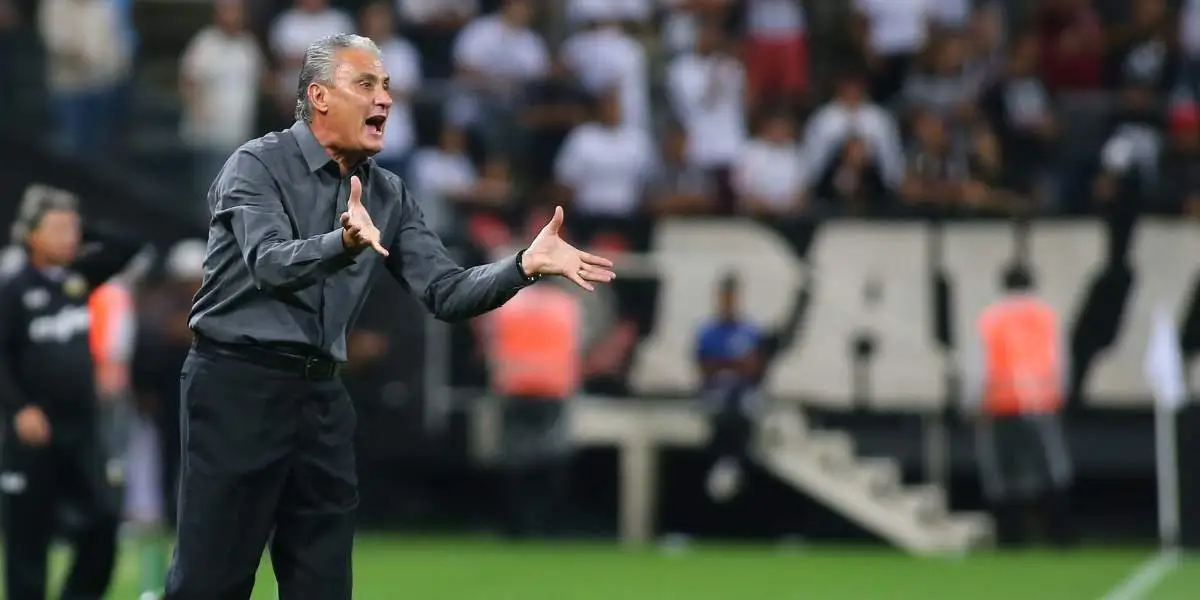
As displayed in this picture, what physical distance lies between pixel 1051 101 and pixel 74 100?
Result: 353 inches

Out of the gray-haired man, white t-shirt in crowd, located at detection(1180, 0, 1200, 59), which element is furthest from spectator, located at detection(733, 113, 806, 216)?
the gray-haired man

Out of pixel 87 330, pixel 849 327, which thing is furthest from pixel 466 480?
pixel 87 330

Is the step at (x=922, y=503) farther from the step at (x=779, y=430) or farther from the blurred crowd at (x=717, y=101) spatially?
the blurred crowd at (x=717, y=101)

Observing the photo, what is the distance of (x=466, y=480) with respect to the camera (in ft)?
62.8

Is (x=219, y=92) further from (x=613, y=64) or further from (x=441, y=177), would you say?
(x=613, y=64)

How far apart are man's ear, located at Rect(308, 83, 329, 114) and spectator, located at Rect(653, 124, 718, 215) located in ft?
39.8

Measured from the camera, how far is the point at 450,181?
735 inches

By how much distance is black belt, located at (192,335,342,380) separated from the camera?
21.9ft

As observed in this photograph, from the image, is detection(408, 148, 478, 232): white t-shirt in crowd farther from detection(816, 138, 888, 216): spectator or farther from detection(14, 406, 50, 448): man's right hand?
detection(14, 406, 50, 448): man's right hand

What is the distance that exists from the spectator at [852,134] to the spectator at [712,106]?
2.36ft

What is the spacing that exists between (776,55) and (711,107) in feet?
4.09

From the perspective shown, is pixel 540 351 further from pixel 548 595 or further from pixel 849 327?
pixel 548 595

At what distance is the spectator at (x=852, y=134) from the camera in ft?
61.8

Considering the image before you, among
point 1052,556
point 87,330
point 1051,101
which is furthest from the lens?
point 1051,101
